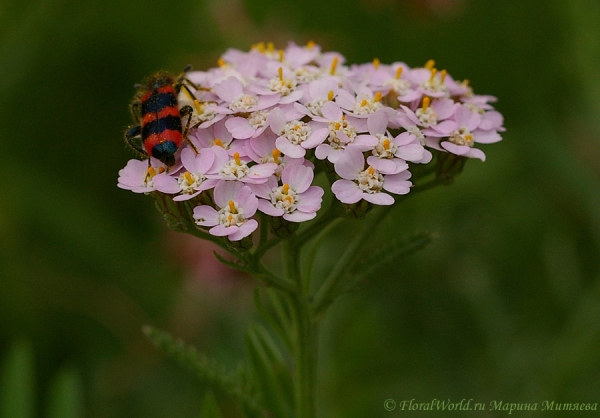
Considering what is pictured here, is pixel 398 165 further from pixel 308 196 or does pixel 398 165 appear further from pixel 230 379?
pixel 230 379

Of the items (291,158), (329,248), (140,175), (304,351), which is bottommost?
(329,248)

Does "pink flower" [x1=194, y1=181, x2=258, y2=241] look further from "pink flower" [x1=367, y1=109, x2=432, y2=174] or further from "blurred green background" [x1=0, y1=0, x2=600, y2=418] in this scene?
"blurred green background" [x1=0, y1=0, x2=600, y2=418]

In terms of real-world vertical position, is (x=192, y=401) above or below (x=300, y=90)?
below

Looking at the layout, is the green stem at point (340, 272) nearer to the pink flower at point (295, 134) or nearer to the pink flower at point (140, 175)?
the pink flower at point (295, 134)

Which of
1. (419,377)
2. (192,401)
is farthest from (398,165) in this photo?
(192,401)

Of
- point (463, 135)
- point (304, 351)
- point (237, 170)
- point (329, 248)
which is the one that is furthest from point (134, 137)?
point (329, 248)
